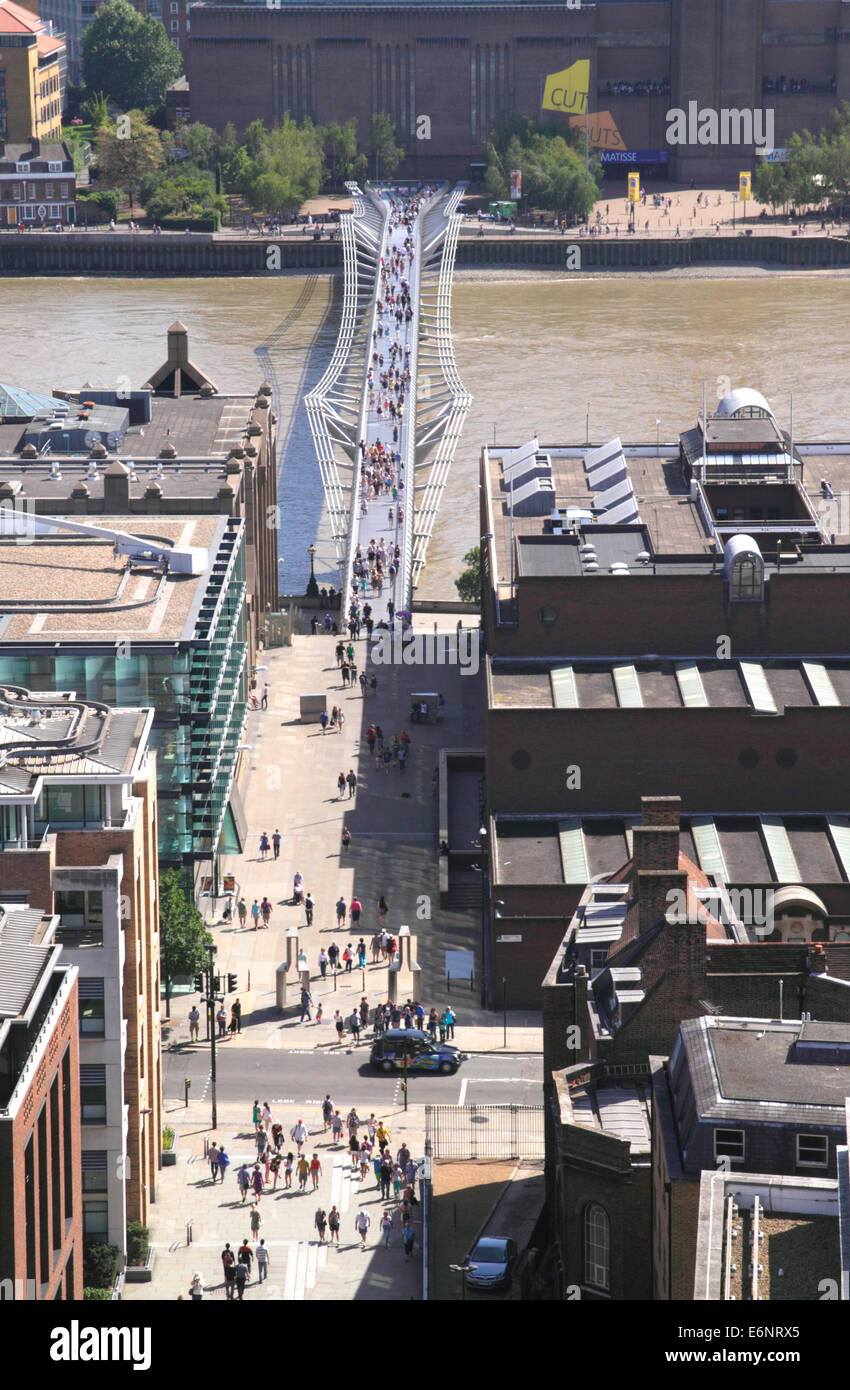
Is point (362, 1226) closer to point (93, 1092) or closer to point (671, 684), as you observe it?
point (93, 1092)

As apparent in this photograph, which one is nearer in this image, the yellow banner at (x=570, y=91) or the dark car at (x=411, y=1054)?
the dark car at (x=411, y=1054)

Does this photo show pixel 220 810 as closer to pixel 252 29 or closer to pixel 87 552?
pixel 87 552

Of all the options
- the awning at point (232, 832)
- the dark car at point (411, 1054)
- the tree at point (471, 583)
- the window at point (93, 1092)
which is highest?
the tree at point (471, 583)

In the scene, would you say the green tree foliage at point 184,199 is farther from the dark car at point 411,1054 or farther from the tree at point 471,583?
the dark car at point 411,1054

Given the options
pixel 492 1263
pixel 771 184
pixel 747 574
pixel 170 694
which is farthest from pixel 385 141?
pixel 492 1263

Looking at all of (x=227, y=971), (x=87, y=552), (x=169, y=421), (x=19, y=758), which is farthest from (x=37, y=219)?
(x=19, y=758)

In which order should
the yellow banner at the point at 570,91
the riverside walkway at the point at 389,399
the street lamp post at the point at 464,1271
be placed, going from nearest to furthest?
the street lamp post at the point at 464,1271 → the riverside walkway at the point at 389,399 → the yellow banner at the point at 570,91

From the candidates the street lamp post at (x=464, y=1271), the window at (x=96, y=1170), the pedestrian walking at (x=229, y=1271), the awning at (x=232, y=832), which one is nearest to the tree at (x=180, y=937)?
the awning at (x=232, y=832)
